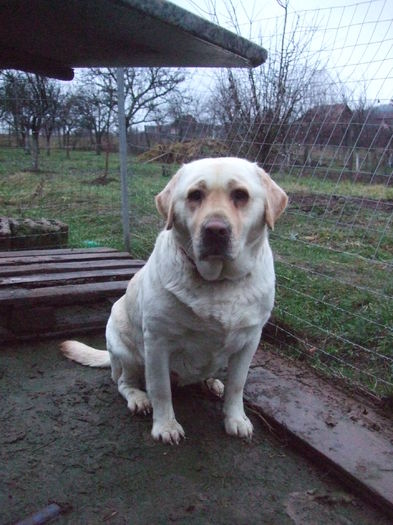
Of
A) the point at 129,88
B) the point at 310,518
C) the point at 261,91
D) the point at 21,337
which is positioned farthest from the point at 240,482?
the point at 129,88

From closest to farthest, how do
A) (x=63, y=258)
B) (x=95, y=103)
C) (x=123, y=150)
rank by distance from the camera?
(x=63, y=258) → (x=123, y=150) → (x=95, y=103)

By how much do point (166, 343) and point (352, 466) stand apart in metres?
0.87

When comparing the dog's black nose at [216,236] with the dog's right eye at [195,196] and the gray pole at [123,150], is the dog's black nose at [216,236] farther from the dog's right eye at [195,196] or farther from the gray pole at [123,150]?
the gray pole at [123,150]

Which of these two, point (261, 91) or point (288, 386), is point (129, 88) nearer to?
point (261, 91)

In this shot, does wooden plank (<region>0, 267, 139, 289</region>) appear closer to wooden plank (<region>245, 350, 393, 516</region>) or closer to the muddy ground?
the muddy ground

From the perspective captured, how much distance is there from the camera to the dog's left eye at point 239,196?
183 centimetres

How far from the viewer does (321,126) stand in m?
3.48

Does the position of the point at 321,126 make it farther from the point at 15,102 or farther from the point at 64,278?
the point at 15,102

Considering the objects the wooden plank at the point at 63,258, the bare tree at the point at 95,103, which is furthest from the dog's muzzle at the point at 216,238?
the bare tree at the point at 95,103

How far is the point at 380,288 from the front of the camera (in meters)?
3.65

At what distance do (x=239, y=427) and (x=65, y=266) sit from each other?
2099mm

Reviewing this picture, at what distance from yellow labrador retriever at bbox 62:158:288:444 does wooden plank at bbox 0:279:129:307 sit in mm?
1146

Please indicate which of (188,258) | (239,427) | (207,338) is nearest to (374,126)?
(188,258)

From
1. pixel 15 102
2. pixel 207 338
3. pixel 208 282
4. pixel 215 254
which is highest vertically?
pixel 15 102
